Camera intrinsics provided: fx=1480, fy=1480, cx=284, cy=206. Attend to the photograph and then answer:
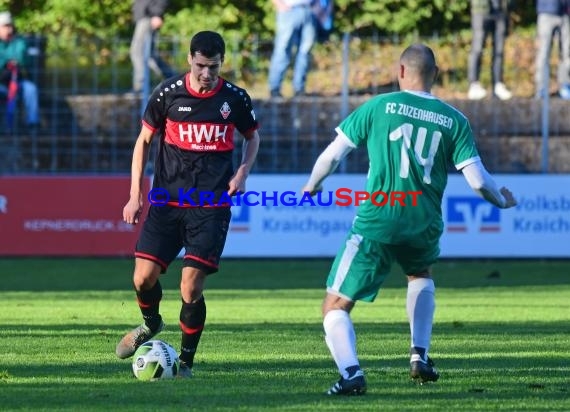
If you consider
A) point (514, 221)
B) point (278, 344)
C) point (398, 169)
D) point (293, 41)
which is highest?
point (293, 41)

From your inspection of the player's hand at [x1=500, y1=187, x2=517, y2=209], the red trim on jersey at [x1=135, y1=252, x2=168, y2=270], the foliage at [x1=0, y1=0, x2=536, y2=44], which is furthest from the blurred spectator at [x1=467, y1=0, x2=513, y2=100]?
the player's hand at [x1=500, y1=187, x2=517, y2=209]

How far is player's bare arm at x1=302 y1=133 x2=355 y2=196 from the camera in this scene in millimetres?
7969

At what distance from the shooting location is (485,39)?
74.0 ft

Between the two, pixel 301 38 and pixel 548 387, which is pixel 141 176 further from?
pixel 301 38

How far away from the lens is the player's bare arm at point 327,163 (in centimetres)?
797

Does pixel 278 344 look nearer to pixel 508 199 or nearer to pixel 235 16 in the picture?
pixel 508 199

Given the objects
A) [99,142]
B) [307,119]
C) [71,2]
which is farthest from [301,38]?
[71,2]

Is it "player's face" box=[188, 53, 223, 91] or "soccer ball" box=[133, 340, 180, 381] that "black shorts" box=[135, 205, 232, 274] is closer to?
"soccer ball" box=[133, 340, 180, 381]

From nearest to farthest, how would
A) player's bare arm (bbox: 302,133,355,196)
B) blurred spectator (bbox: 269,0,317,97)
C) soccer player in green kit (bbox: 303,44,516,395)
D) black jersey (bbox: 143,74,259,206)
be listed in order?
player's bare arm (bbox: 302,133,355,196)
soccer player in green kit (bbox: 303,44,516,395)
black jersey (bbox: 143,74,259,206)
blurred spectator (bbox: 269,0,317,97)

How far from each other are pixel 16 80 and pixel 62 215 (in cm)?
243

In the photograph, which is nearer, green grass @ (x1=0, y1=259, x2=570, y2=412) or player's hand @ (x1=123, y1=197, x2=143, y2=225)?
green grass @ (x1=0, y1=259, x2=570, y2=412)

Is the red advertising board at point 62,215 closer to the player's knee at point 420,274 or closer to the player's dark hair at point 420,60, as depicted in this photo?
the player's knee at point 420,274

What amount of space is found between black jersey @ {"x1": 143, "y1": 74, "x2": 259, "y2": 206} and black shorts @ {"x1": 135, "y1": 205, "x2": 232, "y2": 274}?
78 mm

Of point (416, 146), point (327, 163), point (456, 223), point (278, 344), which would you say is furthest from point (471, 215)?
point (327, 163)
